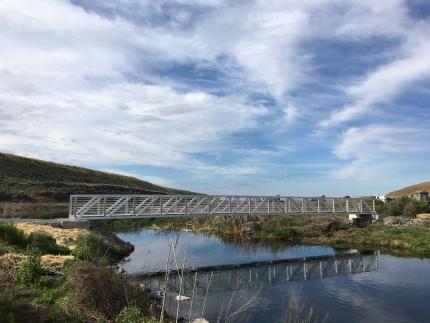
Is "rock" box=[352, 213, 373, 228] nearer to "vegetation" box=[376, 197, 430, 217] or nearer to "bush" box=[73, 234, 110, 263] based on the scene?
"vegetation" box=[376, 197, 430, 217]

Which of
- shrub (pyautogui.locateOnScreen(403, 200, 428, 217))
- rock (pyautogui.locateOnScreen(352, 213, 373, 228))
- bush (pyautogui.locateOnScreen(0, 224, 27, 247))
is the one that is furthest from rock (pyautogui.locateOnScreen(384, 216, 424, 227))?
bush (pyautogui.locateOnScreen(0, 224, 27, 247))

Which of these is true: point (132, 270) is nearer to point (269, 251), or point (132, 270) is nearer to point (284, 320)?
point (284, 320)

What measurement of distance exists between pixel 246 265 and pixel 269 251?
21.3 ft

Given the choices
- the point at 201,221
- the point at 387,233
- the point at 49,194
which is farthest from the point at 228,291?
the point at 49,194

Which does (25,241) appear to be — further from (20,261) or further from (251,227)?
(251,227)

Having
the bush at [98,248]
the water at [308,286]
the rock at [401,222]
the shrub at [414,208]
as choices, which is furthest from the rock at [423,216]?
the bush at [98,248]

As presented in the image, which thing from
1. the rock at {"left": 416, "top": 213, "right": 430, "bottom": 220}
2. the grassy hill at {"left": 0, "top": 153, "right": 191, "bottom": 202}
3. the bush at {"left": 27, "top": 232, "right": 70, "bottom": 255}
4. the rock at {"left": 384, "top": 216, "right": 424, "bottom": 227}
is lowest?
the bush at {"left": 27, "top": 232, "right": 70, "bottom": 255}

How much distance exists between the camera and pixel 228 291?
63.6 ft

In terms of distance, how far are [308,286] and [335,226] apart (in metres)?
23.1

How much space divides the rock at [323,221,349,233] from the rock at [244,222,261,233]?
6.77 m

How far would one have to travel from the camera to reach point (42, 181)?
84.9 metres

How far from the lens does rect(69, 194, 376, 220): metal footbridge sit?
29.7 metres

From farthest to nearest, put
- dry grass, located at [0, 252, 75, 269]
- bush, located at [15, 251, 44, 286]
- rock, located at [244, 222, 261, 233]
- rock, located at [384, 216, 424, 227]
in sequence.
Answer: rock, located at [244, 222, 261, 233]
rock, located at [384, 216, 424, 227]
dry grass, located at [0, 252, 75, 269]
bush, located at [15, 251, 44, 286]

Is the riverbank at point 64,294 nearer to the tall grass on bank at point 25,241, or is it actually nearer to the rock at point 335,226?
the tall grass on bank at point 25,241
